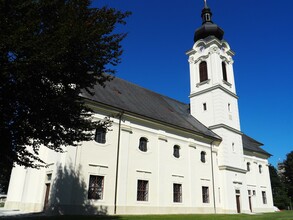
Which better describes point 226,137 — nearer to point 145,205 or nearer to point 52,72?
point 145,205

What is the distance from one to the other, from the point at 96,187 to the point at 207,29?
80.1 feet

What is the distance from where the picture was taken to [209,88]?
3125 centimetres

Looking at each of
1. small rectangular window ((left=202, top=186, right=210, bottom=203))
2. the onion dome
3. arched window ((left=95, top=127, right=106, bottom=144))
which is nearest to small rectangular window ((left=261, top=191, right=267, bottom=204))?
small rectangular window ((left=202, top=186, right=210, bottom=203))

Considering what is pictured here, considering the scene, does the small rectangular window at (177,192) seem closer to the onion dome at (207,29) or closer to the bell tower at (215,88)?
the bell tower at (215,88)

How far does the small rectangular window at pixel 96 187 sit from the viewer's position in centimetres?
1786

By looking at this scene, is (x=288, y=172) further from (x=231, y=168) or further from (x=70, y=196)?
(x=70, y=196)

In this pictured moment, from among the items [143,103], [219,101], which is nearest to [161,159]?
[143,103]

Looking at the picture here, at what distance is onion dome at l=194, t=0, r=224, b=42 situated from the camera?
33.5 metres

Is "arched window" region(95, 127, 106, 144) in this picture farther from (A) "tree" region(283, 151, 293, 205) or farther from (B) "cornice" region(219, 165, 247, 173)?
(A) "tree" region(283, 151, 293, 205)

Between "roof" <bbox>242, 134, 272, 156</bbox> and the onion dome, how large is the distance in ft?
47.7

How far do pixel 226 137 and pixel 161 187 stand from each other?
10757mm

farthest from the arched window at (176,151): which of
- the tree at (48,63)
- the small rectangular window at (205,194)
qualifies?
the tree at (48,63)

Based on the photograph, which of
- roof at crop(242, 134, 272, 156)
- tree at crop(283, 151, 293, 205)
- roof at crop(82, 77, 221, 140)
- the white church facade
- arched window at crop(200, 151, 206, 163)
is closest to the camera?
the white church facade

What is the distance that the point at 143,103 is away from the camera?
2578cm
